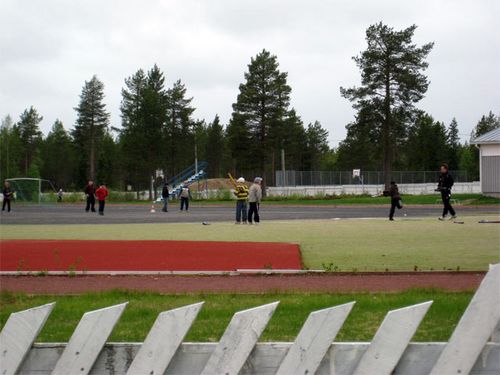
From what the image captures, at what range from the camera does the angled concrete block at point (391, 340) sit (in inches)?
122

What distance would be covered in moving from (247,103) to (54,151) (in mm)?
52125

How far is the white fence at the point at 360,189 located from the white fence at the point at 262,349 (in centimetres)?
6541

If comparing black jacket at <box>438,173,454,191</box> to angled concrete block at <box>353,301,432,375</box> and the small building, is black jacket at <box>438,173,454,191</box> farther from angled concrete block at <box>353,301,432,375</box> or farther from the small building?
the small building

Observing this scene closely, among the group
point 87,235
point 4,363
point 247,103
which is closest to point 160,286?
point 4,363

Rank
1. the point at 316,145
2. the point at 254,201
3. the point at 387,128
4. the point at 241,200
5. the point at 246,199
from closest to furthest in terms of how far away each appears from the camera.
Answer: the point at 254,201
the point at 241,200
the point at 246,199
the point at 387,128
the point at 316,145

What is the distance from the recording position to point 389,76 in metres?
63.7

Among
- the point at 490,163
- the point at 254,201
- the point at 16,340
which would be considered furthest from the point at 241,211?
the point at 490,163

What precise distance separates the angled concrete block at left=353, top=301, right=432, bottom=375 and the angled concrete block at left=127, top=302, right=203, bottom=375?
798 millimetres

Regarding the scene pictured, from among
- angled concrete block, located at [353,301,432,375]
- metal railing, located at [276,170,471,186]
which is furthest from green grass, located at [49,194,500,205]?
angled concrete block, located at [353,301,432,375]

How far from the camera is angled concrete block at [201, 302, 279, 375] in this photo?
10.5ft

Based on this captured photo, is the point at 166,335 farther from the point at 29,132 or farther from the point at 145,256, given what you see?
the point at 29,132

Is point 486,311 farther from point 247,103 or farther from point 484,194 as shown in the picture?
point 247,103

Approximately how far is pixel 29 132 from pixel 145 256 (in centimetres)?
11542

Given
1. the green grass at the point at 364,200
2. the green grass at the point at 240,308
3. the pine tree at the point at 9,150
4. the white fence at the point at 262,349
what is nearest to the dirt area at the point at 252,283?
the green grass at the point at 240,308
